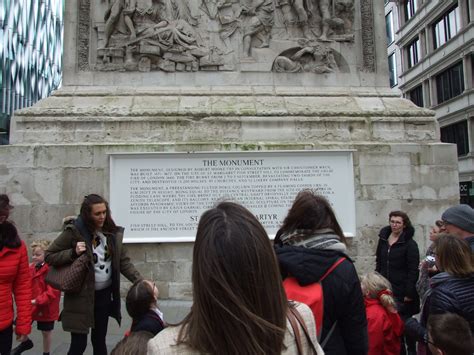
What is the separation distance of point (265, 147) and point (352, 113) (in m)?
2.12

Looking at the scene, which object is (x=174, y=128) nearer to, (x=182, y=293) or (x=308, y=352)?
(x=182, y=293)

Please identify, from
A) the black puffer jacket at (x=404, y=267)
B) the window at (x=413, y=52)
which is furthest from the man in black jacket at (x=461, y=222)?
the window at (x=413, y=52)

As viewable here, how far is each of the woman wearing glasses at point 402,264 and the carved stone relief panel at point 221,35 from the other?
5288mm

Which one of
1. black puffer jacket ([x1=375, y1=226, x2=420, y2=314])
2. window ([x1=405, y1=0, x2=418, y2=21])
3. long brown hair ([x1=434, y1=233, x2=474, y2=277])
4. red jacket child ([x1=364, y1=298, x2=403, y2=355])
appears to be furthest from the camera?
window ([x1=405, y1=0, x2=418, y2=21])

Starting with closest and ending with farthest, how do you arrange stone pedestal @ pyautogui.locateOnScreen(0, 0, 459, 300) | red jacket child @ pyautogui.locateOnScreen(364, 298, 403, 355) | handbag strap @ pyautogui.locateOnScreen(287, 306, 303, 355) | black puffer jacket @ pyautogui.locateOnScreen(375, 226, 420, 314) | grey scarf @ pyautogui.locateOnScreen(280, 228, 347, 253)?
handbag strap @ pyautogui.locateOnScreen(287, 306, 303, 355), grey scarf @ pyautogui.locateOnScreen(280, 228, 347, 253), red jacket child @ pyautogui.locateOnScreen(364, 298, 403, 355), black puffer jacket @ pyautogui.locateOnScreen(375, 226, 420, 314), stone pedestal @ pyautogui.locateOnScreen(0, 0, 459, 300)

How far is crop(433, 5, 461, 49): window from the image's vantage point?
32531 mm

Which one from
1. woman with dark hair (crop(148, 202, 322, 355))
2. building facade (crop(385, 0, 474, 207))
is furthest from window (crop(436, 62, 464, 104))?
woman with dark hair (crop(148, 202, 322, 355))

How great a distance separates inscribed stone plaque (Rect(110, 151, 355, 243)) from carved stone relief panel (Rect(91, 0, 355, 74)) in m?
2.41

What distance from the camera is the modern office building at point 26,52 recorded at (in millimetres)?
38781

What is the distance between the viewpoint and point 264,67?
9.88 meters

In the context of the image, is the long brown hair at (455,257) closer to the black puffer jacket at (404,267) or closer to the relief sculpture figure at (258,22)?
the black puffer jacket at (404,267)

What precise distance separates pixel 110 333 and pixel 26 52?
4630 cm

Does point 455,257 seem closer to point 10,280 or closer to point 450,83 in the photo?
point 10,280

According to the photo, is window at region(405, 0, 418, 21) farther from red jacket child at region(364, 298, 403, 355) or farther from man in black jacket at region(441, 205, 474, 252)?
red jacket child at region(364, 298, 403, 355)
